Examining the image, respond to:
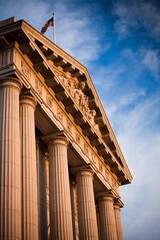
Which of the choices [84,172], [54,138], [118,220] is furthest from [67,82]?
[118,220]

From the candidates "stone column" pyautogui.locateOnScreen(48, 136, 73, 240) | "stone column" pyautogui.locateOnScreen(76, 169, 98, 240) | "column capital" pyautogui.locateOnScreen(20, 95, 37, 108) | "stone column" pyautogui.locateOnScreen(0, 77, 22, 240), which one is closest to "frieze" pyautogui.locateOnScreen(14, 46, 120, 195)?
"column capital" pyautogui.locateOnScreen(20, 95, 37, 108)

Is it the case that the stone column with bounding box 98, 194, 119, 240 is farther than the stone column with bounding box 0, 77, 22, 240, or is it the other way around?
the stone column with bounding box 98, 194, 119, 240

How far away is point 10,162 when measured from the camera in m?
24.1

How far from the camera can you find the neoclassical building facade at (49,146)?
974 inches

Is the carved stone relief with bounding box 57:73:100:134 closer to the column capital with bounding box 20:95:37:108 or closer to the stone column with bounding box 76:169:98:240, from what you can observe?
the stone column with bounding box 76:169:98:240

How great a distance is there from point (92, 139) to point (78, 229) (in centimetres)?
782

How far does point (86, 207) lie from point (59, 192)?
609 centimetres

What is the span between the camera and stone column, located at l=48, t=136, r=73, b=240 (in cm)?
2930

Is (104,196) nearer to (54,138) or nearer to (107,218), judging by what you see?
(107,218)

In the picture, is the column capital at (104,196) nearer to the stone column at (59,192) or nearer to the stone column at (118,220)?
the stone column at (118,220)

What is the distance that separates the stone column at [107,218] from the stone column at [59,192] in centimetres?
1104

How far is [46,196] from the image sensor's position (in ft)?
105

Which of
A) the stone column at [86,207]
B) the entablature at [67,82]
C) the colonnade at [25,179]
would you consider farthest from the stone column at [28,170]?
the stone column at [86,207]

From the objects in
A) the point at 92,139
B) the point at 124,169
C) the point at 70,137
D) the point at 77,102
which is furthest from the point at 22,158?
the point at 124,169
